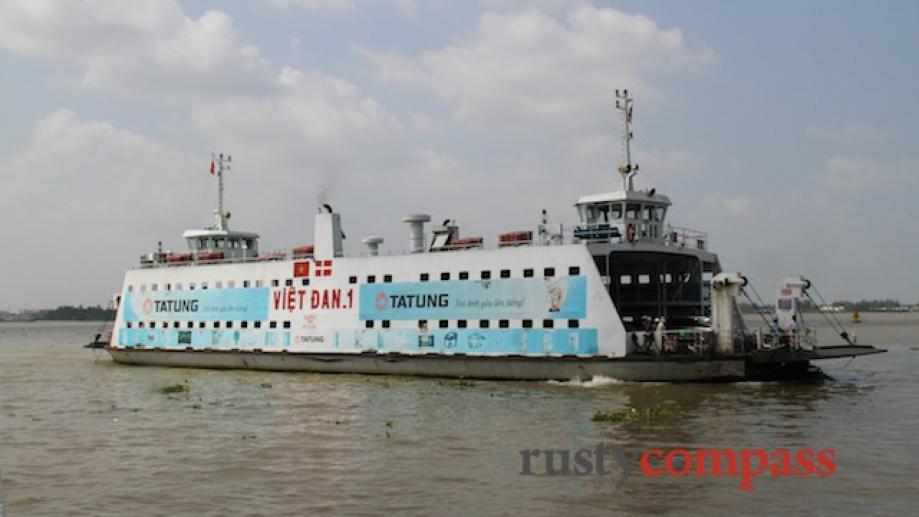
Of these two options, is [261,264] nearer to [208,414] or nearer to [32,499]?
[208,414]

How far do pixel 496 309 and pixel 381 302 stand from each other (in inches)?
195

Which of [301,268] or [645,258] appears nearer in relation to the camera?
[645,258]

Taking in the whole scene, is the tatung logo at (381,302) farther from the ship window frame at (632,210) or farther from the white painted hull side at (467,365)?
the ship window frame at (632,210)

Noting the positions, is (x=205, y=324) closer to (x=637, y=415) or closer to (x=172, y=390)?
(x=172, y=390)

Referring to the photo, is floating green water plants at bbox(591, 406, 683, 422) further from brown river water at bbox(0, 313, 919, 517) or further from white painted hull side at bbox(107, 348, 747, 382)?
white painted hull side at bbox(107, 348, 747, 382)

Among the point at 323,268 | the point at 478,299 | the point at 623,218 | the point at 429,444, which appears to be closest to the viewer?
the point at 429,444

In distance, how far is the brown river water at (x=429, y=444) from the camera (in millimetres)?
11336

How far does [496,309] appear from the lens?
86.2ft

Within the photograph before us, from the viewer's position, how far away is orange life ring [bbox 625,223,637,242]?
2556cm

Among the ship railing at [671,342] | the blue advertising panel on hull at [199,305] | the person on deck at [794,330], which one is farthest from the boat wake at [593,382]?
the blue advertising panel on hull at [199,305]

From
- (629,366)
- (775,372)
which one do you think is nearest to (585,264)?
(629,366)

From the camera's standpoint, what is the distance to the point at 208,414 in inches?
799

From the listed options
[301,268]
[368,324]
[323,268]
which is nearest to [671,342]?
[368,324]

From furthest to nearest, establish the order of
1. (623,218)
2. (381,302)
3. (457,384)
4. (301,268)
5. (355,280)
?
(301,268)
(355,280)
(381,302)
(623,218)
(457,384)
